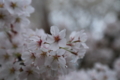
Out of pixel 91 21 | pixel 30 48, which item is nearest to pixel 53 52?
pixel 30 48

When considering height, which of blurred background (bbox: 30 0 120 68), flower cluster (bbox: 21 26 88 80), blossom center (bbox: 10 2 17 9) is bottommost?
flower cluster (bbox: 21 26 88 80)

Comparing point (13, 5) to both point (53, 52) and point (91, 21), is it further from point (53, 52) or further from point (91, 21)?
point (91, 21)

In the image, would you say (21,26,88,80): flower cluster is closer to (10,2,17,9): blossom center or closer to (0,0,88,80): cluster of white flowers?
(0,0,88,80): cluster of white flowers

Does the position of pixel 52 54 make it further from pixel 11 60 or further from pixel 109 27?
pixel 109 27

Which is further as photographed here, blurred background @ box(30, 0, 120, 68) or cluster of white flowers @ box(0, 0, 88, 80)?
blurred background @ box(30, 0, 120, 68)

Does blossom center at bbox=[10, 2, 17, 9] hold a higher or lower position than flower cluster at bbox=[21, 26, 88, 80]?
higher

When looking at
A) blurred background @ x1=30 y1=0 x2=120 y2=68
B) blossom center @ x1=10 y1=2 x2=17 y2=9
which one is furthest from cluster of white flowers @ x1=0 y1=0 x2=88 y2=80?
blurred background @ x1=30 y1=0 x2=120 y2=68
